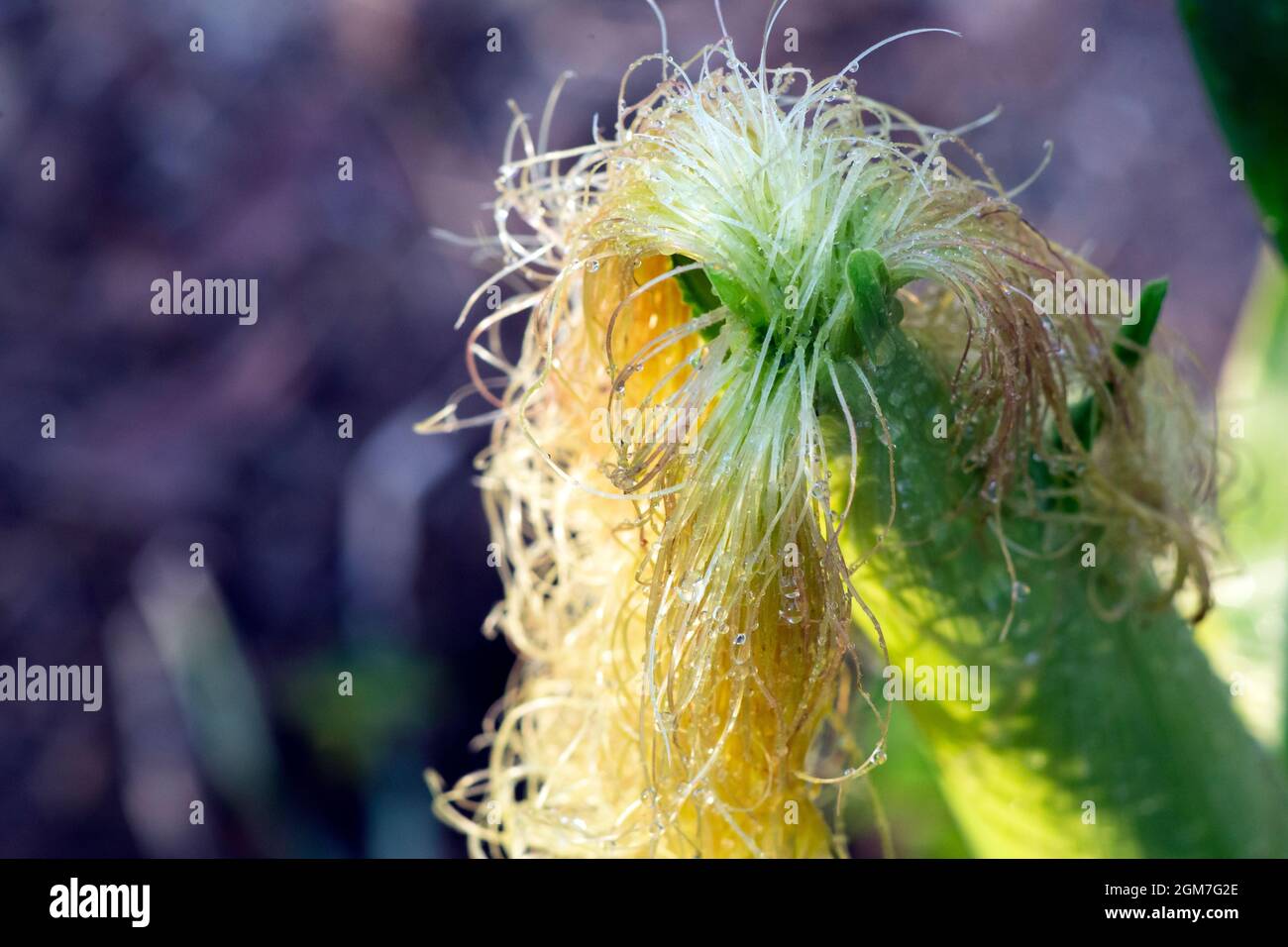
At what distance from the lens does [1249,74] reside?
73cm

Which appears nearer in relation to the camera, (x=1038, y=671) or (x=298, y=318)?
(x=1038, y=671)

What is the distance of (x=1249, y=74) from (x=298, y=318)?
176 centimetres

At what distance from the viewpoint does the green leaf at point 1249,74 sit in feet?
2.35

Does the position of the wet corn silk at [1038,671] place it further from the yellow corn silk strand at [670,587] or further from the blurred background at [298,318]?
the blurred background at [298,318]

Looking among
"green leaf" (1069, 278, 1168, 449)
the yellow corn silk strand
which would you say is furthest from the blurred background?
"green leaf" (1069, 278, 1168, 449)

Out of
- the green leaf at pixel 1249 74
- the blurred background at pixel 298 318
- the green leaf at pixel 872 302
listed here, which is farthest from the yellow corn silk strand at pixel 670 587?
the blurred background at pixel 298 318

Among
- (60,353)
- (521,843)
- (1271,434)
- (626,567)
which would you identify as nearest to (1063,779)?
(626,567)

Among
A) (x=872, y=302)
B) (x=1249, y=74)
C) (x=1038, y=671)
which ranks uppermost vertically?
(x=1249, y=74)

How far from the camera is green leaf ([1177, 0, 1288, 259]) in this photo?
72 centimetres

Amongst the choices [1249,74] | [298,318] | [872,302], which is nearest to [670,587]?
[872,302]

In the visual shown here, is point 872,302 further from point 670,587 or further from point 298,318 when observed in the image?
point 298,318

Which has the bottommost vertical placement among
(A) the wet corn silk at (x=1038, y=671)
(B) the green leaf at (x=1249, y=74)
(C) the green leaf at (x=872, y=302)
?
(A) the wet corn silk at (x=1038, y=671)

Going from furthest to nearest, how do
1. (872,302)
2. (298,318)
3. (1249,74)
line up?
(298,318) → (1249,74) → (872,302)

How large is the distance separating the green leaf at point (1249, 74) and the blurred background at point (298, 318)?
4.70 feet
